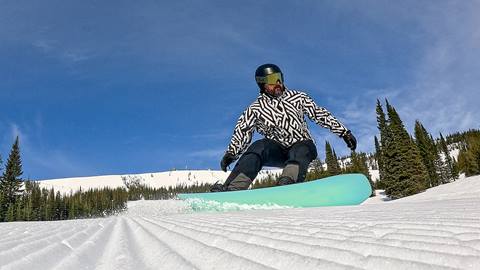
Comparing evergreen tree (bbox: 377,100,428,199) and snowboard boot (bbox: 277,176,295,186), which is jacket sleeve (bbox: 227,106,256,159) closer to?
snowboard boot (bbox: 277,176,295,186)

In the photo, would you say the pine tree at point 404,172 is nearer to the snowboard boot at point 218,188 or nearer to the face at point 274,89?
the face at point 274,89

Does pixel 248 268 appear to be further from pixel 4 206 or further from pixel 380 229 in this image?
pixel 4 206

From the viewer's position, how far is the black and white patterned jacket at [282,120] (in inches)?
243

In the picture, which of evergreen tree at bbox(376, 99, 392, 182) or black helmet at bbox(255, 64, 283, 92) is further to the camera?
evergreen tree at bbox(376, 99, 392, 182)

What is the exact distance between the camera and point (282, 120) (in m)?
6.20

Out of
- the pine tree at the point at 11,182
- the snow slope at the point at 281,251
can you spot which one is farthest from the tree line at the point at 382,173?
the snow slope at the point at 281,251

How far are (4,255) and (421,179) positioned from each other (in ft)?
141

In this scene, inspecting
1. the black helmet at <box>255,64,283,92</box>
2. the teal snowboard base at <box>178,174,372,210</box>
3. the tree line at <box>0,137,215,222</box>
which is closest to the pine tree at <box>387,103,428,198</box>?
the tree line at <box>0,137,215,222</box>

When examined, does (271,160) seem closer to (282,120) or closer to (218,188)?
(282,120)

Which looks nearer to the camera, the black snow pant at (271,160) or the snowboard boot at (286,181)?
the snowboard boot at (286,181)

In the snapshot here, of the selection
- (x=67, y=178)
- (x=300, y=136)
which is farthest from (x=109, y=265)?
(x=67, y=178)

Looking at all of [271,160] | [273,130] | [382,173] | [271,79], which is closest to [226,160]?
[271,160]

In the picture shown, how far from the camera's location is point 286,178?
5.61 meters

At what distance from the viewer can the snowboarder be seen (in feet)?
19.8
